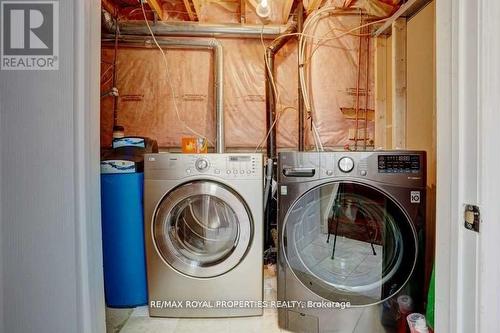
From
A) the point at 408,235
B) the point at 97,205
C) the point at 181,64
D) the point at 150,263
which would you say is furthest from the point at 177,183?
A: the point at 181,64

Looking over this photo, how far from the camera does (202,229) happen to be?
4.72 ft

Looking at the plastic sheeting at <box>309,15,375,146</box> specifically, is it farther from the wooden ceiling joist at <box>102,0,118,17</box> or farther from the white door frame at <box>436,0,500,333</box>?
the wooden ceiling joist at <box>102,0,118,17</box>

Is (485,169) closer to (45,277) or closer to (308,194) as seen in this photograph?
(308,194)

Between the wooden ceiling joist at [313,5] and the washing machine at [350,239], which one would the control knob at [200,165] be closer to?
the washing machine at [350,239]

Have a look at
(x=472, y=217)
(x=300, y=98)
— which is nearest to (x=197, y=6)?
(x=300, y=98)

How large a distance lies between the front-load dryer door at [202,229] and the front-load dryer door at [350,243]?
0.29 metres

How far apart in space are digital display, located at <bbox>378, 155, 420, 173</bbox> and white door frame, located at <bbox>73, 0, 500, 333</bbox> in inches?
21.4

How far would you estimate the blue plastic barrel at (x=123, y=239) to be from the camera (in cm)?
139

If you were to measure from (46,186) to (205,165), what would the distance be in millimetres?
732

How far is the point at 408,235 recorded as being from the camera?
1119mm

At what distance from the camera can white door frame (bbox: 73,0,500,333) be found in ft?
1.59

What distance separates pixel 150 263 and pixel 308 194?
915 mm

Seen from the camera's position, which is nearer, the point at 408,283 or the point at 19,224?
the point at 19,224

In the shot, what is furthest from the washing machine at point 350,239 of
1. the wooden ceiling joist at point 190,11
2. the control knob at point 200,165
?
the wooden ceiling joist at point 190,11
